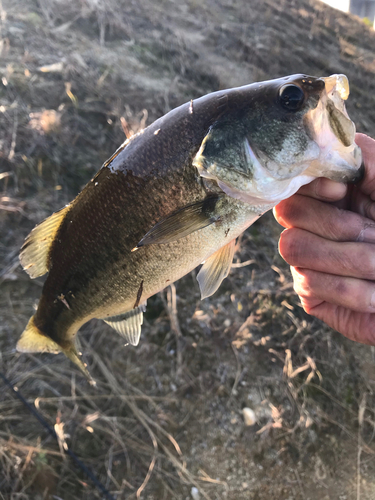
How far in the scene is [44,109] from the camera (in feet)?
13.1

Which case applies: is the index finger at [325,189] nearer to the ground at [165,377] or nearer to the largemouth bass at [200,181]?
the largemouth bass at [200,181]

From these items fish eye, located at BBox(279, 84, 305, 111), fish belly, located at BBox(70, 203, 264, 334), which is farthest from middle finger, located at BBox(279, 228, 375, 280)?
fish eye, located at BBox(279, 84, 305, 111)

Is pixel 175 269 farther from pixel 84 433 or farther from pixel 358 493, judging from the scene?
pixel 358 493

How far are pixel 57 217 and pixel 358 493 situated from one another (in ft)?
10.8

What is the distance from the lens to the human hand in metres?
1.37

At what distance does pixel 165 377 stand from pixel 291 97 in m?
2.45

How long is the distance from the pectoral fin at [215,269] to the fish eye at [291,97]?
1.95 feet

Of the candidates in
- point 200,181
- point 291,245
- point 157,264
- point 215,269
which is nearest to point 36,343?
point 157,264

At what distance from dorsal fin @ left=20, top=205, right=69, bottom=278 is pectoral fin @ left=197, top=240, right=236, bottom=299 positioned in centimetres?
70

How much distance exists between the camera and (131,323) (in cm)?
168

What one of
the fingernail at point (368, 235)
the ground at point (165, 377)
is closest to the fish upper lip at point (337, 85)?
the fingernail at point (368, 235)

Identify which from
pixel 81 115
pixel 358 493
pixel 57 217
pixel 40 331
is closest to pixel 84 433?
pixel 40 331

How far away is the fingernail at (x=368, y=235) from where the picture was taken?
1.40 m

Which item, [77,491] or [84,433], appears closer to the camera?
[77,491]
